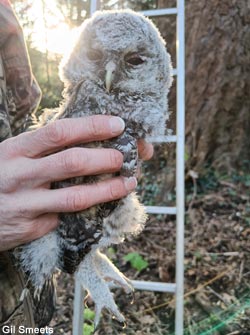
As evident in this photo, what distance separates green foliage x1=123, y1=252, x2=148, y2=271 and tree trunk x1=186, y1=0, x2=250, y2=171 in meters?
1.12

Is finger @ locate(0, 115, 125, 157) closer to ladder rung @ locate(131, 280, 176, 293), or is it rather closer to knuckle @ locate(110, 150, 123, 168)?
knuckle @ locate(110, 150, 123, 168)

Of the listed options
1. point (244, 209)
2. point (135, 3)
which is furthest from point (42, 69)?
point (244, 209)

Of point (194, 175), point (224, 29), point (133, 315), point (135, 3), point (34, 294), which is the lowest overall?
point (133, 315)

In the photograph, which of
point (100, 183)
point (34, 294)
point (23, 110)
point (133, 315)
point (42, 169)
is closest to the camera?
point (42, 169)

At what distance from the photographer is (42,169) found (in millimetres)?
994

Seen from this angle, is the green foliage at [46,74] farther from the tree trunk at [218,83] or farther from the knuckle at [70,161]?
the knuckle at [70,161]

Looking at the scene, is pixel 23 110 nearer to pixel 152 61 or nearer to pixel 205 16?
pixel 152 61

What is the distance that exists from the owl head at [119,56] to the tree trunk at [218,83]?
8.05 ft

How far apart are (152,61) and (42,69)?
94.2 inches

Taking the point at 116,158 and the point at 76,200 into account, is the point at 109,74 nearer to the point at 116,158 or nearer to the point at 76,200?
the point at 116,158

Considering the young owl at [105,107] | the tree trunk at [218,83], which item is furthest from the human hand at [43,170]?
the tree trunk at [218,83]

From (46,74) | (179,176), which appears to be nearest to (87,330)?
(179,176)

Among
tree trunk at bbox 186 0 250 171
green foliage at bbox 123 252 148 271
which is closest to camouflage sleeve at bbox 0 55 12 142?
green foliage at bbox 123 252 148 271

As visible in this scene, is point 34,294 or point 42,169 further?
point 34,294
